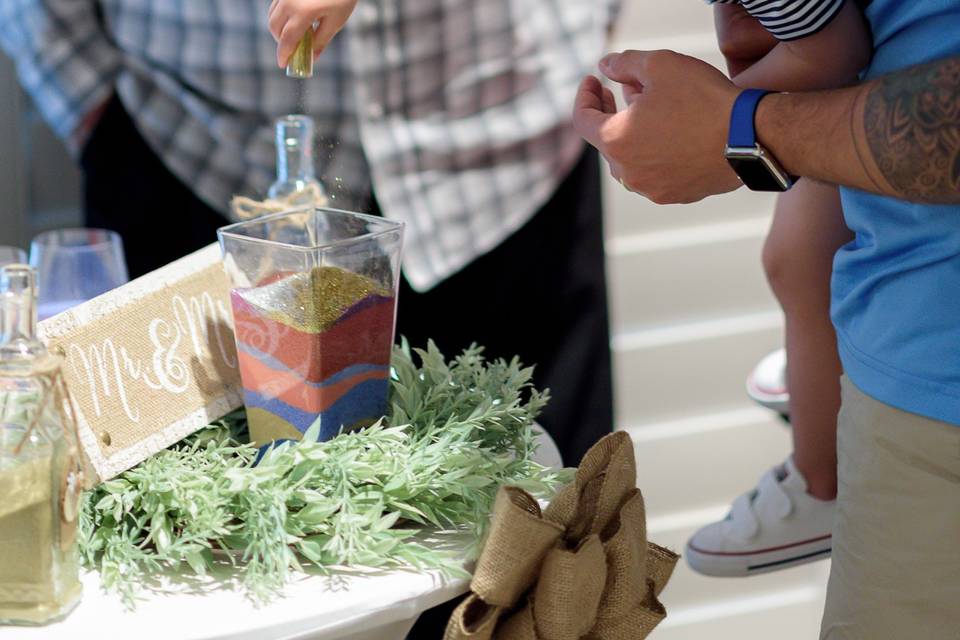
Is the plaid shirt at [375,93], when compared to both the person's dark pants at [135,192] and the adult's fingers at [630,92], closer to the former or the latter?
the person's dark pants at [135,192]

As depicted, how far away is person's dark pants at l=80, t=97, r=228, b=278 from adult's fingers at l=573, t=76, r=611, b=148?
1.07 m

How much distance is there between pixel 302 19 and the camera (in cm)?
103

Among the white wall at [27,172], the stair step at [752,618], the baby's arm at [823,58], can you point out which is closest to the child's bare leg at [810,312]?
the baby's arm at [823,58]

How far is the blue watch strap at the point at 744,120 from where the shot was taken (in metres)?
0.95

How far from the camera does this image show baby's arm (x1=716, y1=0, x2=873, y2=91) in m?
0.96

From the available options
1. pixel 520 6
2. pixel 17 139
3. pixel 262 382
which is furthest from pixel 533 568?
pixel 17 139

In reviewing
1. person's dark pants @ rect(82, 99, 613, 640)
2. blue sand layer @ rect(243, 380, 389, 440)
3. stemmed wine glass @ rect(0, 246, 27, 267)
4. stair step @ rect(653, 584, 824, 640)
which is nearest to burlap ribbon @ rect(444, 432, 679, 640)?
blue sand layer @ rect(243, 380, 389, 440)

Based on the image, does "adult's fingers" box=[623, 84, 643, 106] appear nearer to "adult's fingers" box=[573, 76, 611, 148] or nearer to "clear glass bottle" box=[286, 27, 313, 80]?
"adult's fingers" box=[573, 76, 611, 148]

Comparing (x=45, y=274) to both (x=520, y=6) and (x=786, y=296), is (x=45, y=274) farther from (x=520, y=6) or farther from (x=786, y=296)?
(x=520, y=6)

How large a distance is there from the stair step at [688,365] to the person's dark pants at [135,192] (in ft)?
3.30

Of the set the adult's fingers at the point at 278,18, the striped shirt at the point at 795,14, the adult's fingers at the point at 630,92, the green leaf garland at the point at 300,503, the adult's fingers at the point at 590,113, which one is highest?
the adult's fingers at the point at 278,18

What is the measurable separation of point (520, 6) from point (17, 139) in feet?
3.47

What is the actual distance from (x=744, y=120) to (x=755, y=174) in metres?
0.05

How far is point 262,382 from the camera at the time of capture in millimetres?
971
